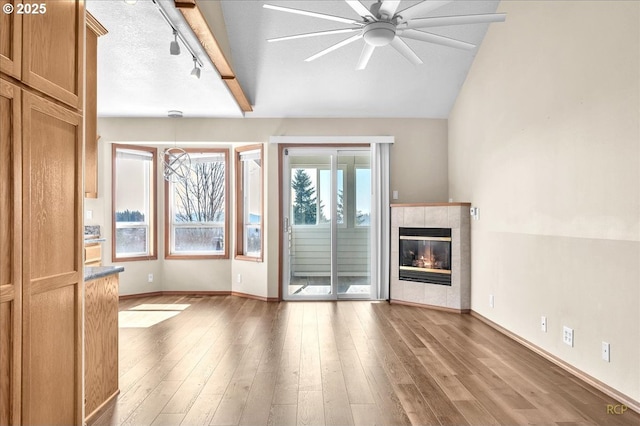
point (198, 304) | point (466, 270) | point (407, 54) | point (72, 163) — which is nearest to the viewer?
point (72, 163)

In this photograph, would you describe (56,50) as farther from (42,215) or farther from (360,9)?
(360,9)

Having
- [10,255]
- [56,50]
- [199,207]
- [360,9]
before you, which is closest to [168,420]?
[10,255]

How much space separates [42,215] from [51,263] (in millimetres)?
220

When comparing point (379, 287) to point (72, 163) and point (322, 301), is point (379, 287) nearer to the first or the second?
point (322, 301)

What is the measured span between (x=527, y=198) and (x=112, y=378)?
380 cm

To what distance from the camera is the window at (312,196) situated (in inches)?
252

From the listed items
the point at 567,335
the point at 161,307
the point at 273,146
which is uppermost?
the point at 273,146

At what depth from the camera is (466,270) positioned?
18.3 ft

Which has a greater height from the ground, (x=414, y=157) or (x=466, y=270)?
(x=414, y=157)

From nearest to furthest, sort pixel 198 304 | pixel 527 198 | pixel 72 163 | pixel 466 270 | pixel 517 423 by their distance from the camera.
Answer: pixel 72 163 < pixel 517 423 < pixel 527 198 < pixel 466 270 < pixel 198 304

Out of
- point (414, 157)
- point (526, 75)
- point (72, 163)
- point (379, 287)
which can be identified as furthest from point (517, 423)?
point (414, 157)

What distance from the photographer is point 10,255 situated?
5.33 feet

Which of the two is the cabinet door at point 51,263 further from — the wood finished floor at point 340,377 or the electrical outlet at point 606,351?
the electrical outlet at point 606,351

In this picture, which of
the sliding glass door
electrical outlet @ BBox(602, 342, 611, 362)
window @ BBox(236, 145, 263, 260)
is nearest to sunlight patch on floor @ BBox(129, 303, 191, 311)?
window @ BBox(236, 145, 263, 260)
